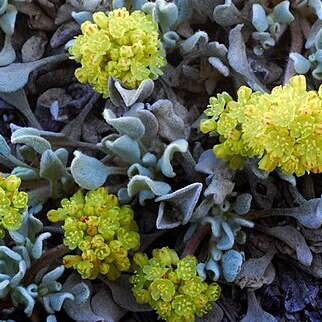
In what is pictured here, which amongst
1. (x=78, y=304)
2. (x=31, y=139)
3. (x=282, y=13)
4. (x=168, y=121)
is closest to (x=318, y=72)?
(x=282, y=13)

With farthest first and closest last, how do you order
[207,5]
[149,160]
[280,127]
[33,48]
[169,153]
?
1. [33,48]
2. [207,5]
3. [149,160]
4. [169,153]
5. [280,127]

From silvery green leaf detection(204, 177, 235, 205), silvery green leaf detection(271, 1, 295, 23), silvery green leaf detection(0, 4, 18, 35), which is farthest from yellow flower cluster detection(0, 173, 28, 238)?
silvery green leaf detection(271, 1, 295, 23)

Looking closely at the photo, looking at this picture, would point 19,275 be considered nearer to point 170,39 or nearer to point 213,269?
point 213,269

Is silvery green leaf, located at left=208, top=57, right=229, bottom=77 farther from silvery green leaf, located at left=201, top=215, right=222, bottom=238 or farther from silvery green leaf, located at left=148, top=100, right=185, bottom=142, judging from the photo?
silvery green leaf, located at left=201, top=215, right=222, bottom=238

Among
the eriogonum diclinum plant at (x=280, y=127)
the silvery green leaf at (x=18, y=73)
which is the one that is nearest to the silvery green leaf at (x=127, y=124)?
the eriogonum diclinum plant at (x=280, y=127)

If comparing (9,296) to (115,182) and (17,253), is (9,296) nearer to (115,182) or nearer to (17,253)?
(17,253)

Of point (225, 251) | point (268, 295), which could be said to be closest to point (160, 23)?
point (225, 251)

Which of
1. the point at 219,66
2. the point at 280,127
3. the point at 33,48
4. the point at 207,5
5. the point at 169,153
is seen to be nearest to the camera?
the point at 280,127
